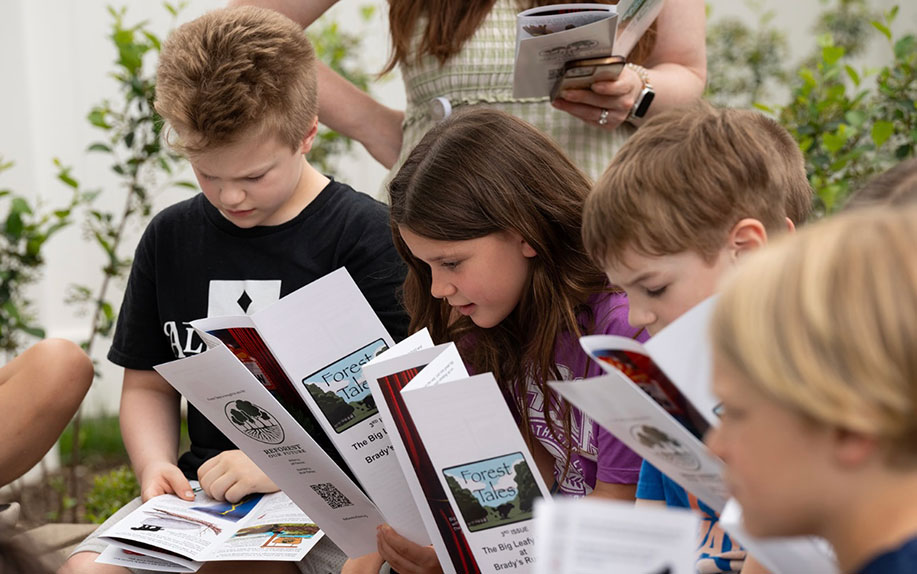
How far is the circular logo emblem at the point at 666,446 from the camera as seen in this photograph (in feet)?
3.44

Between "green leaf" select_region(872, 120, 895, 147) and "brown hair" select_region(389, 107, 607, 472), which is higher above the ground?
"brown hair" select_region(389, 107, 607, 472)

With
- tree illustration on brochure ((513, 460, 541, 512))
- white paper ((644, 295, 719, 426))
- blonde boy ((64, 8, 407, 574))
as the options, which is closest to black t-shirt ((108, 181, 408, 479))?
blonde boy ((64, 8, 407, 574))

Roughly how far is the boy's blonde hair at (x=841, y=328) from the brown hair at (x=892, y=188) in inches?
19.5

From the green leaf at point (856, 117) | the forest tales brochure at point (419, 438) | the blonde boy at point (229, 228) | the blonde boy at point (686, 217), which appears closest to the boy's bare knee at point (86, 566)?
the blonde boy at point (229, 228)

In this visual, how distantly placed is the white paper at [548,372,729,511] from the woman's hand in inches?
39.2

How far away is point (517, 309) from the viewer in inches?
72.3

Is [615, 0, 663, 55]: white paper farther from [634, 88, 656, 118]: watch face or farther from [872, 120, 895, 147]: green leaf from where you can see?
[872, 120, 895, 147]: green leaf

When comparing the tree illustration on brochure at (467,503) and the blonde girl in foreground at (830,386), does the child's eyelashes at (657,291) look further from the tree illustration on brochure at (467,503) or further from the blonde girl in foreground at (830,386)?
the blonde girl in foreground at (830,386)

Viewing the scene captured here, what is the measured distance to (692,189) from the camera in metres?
1.40

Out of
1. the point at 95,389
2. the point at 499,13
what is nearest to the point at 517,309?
the point at 499,13

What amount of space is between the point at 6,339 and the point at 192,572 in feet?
5.77

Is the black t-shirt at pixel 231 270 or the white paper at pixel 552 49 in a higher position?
the white paper at pixel 552 49

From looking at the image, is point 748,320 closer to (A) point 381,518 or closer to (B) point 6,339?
(A) point 381,518

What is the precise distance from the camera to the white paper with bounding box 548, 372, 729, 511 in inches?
40.1
